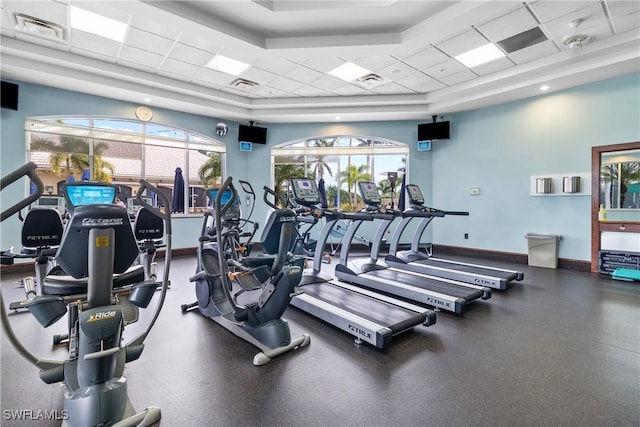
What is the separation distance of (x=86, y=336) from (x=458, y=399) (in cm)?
227

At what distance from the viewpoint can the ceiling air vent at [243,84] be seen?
641 cm

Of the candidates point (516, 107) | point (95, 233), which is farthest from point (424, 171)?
point (95, 233)

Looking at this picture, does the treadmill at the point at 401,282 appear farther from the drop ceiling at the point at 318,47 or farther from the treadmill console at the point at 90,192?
the treadmill console at the point at 90,192

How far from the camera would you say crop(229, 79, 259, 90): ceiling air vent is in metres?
6.41

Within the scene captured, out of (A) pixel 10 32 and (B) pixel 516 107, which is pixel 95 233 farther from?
(B) pixel 516 107

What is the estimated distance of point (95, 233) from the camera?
5.21ft

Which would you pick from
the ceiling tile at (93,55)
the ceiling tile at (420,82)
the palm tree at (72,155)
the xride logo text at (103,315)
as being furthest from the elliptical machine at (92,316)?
the palm tree at (72,155)

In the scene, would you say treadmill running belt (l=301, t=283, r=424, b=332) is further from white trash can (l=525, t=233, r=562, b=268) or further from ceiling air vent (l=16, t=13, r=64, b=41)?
ceiling air vent (l=16, t=13, r=64, b=41)

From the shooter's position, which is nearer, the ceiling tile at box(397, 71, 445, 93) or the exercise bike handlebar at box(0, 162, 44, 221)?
the exercise bike handlebar at box(0, 162, 44, 221)

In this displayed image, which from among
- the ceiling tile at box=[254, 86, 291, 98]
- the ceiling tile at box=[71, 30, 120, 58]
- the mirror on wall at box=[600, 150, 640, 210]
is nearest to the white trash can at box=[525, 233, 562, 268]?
the mirror on wall at box=[600, 150, 640, 210]

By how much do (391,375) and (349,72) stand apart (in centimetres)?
544

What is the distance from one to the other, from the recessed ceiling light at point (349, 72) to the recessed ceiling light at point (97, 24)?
3484 mm

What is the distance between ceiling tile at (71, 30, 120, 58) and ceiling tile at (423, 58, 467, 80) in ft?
18.1

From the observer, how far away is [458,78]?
638 cm
